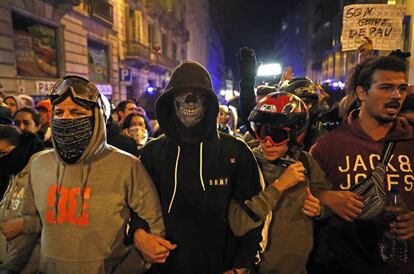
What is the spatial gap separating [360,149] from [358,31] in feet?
10.2

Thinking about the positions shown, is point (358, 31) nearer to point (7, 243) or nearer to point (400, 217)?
point (400, 217)

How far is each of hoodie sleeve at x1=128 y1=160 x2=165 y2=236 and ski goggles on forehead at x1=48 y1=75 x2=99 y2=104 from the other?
1.63ft

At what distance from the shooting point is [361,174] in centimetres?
219

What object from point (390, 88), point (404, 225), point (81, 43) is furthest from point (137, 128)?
point (81, 43)

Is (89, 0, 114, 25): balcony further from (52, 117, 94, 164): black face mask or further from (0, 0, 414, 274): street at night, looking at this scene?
(52, 117, 94, 164): black face mask

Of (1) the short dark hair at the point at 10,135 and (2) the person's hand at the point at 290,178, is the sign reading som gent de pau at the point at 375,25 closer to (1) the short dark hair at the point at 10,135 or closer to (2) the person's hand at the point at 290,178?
(2) the person's hand at the point at 290,178

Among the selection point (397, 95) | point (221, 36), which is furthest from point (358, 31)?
point (221, 36)

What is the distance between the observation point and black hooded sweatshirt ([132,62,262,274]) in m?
1.88

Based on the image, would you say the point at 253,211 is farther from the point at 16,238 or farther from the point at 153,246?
the point at 16,238

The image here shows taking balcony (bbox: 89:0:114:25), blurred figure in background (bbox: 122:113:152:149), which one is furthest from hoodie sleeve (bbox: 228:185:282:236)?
balcony (bbox: 89:0:114:25)

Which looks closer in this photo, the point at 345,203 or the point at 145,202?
the point at 145,202

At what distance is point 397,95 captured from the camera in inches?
82.6

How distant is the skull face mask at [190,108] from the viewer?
196 cm

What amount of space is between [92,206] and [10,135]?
4.48 ft
